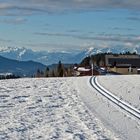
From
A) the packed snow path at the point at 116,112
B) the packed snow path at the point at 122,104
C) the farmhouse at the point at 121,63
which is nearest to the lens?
the packed snow path at the point at 116,112

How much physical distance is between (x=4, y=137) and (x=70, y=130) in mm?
1798

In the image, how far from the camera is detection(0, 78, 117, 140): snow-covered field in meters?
12.3

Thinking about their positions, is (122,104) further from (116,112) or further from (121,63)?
(121,63)

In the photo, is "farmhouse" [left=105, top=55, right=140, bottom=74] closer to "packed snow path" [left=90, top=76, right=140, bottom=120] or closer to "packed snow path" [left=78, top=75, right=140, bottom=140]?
"packed snow path" [left=78, top=75, right=140, bottom=140]

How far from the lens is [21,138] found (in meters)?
11.8

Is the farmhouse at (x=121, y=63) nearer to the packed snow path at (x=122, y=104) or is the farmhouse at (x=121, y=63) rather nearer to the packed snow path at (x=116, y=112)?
the packed snow path at (x=116, y=112)

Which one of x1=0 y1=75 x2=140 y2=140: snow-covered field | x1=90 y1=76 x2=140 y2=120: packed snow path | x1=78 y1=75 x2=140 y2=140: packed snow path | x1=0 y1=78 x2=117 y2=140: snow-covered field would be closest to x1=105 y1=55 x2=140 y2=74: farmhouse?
x1=78 y1=75 x2=140 y2=140: packed snow path

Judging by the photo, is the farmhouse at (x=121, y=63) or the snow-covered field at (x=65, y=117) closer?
the snow-covered field at (x=65, y=117)

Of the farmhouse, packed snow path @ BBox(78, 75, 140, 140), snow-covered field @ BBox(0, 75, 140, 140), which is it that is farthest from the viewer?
the farmhouse

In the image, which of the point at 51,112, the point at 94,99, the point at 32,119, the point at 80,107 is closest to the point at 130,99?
the point at 94,99

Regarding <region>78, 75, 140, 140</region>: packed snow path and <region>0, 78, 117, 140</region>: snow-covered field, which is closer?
<region>0, 78, 117, 140</region>: snow-covered field

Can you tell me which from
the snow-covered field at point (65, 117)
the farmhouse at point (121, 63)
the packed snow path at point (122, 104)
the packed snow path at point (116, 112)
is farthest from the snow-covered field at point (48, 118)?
the farmhouse at point (121, 63)

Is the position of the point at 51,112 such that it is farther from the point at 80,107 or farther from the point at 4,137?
the point at 4,137

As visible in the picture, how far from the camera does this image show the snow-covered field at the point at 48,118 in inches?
483
